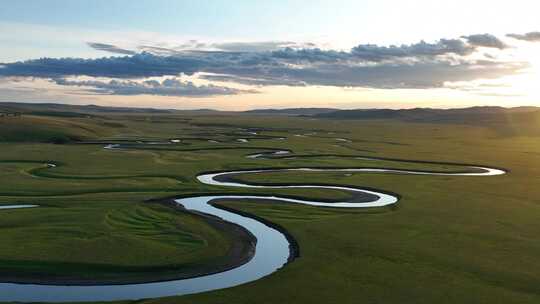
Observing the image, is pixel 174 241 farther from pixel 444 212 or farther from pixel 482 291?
pixel 444 212

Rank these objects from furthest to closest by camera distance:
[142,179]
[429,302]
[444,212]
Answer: [142,179] < [444,212] < [429,302]

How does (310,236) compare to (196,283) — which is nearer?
(196,283)

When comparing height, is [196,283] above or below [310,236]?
below

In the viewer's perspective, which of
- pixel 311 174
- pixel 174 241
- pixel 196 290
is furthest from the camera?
pixel 311 174

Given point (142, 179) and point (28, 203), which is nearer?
point (28, 203)

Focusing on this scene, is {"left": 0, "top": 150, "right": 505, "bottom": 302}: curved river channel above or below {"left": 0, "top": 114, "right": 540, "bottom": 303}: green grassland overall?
below

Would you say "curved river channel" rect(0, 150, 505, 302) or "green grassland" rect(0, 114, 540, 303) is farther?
"green grassland" rect(0, 114, 540, 303)

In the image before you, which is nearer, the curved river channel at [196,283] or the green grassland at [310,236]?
the curved river channel at [196,283]

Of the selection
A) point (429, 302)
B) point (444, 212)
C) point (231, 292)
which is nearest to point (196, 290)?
point (231, 292)

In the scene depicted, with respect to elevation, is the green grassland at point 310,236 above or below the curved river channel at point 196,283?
above

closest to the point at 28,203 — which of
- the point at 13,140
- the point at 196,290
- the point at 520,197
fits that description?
the point at 196,290
